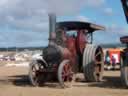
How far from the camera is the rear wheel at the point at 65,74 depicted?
16.9m

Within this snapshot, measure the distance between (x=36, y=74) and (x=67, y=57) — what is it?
144 centimetres

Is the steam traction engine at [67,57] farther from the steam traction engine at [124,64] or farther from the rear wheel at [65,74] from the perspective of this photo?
the steam traction engine at [124,64]

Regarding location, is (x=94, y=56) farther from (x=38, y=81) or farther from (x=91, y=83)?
(x=38, y=81)

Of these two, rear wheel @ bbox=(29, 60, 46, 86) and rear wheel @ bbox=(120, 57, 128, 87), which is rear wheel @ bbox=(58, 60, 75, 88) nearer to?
rear wheel @ bbox=(29, 60, 46, 86)

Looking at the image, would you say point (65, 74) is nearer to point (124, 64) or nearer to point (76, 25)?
point (124, 64)

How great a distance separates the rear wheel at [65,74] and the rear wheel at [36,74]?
119 centimetres

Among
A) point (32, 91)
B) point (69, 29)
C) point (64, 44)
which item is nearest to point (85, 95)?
point (32, 91)

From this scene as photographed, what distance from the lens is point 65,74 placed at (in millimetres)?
17328

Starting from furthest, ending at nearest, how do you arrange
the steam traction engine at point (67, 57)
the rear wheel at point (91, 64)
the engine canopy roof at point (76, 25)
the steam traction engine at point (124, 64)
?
the engine canopy roof at point (76, 25)
the rear wheel at point (91, 64)
the steam traction engine at point (67, 57)
the steam traction engine at point (124, 64)

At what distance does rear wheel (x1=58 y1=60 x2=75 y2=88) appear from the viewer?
16919mm

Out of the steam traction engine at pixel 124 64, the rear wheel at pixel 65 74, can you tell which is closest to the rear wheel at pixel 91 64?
the rear wheel at pixel 65 74

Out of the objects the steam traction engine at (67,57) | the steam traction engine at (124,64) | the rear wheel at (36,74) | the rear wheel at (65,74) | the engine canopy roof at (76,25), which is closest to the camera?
the steam traction engine at (124,64)

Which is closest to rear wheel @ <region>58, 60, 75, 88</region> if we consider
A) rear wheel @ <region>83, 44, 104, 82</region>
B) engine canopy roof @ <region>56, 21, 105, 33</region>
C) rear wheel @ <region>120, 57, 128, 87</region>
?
rear wheel @ <region>83, 44, 104, 82</region>

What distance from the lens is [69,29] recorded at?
771 inches
